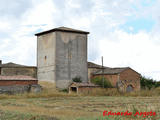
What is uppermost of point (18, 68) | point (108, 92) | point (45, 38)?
point (45, 38)

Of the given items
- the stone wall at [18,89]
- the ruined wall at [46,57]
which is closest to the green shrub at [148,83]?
the ruined wall at [46,57]

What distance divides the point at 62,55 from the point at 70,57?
1461mm

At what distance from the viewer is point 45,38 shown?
47219 millimetres

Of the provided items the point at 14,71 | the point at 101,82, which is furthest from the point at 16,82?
the point at 101,82

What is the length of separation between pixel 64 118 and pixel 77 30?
3503 cm

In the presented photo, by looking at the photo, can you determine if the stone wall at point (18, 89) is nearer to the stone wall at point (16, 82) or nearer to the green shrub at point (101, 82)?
the stone wall at point (16, 82)

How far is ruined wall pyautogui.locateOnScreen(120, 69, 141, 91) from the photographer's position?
46659 millimetres

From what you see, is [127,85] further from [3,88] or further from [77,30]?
[3,88]

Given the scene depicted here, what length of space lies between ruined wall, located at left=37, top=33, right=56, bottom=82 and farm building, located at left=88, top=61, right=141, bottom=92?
301 inches

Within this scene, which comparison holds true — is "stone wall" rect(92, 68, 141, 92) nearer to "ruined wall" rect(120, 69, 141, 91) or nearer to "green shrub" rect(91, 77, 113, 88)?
"ruined wall" rect(120, 69, 141, 91)

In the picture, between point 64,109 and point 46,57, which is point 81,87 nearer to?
point 46,57

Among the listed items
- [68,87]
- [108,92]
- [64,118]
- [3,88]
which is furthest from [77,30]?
[64,118]

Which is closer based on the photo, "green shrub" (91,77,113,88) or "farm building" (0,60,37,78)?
"farm building" (0,60,37,78)

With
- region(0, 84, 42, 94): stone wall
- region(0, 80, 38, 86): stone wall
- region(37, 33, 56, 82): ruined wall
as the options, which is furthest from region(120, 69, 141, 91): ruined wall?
region(0, 80, 38, 86): stone wall
